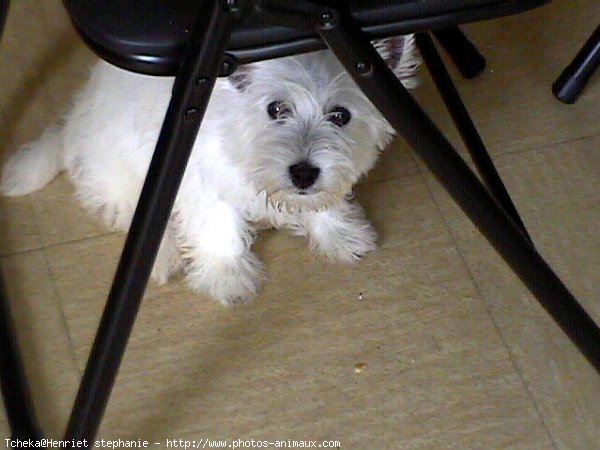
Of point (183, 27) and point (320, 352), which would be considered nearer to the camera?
point (183, 27)

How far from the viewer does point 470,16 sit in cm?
100

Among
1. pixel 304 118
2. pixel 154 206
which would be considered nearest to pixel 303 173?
pixel 304 118

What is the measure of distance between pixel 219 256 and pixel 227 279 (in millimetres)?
41

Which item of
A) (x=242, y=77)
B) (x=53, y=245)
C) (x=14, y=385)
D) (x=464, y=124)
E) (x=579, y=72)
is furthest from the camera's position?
(x=579, y=72)

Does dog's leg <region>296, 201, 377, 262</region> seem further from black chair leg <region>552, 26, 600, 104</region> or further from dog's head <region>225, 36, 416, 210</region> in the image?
black chair leg <region>552, 26, 600, 104</region>

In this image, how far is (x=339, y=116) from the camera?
1277 millimetres

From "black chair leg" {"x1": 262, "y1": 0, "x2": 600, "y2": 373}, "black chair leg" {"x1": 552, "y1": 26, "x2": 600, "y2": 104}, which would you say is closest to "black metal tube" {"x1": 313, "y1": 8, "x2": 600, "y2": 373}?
"black chair leg" {"x1": 262, "y1": 0, "x2": 600, "y2": 373}

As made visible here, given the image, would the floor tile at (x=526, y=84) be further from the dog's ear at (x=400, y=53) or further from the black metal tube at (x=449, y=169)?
the black metal tube at (x=449, y=169)

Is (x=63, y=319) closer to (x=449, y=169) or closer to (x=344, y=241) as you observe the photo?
(x=344, y=241)

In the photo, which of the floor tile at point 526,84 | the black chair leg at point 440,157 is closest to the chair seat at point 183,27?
the black chair leg at point 440,157

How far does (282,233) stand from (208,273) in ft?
0.55

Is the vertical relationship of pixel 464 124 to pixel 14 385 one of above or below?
above

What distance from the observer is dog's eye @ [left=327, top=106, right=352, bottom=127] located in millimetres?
1271

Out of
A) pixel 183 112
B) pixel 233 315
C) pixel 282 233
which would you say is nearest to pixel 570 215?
pixel 282 233
